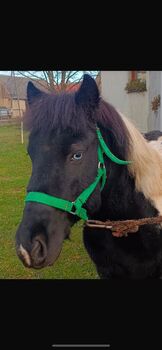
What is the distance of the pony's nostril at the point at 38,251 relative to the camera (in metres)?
1.47

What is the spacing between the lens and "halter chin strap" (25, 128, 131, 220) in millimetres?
1523

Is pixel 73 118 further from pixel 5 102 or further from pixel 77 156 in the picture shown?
pixel 5 102

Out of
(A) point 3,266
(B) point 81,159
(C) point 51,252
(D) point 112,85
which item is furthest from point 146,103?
(C) point 51,252

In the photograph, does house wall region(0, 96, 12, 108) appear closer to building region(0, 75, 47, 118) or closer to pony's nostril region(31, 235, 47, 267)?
building region(0, 75, 47, 118)

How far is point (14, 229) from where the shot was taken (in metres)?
3.61

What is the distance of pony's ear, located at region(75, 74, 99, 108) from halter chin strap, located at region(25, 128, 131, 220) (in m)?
0.13

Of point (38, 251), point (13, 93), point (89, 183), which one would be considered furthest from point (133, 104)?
point (38, 251)

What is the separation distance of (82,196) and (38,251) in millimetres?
303

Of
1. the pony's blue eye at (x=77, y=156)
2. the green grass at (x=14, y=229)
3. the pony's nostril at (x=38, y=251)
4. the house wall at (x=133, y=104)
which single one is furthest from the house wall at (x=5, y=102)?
the pony's nostril at (x=38, y=251)

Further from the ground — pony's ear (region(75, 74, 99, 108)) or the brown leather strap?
pony's ear (region(75, 74, 99, 108))

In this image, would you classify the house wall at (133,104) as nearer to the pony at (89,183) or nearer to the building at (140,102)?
the building at (140,102)

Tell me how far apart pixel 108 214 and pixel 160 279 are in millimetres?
511

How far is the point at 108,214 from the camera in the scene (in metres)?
1.92

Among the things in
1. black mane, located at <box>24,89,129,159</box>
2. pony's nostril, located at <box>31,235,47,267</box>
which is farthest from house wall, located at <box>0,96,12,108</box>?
pony's nostril, located at <box>31,235,47,267</box>
